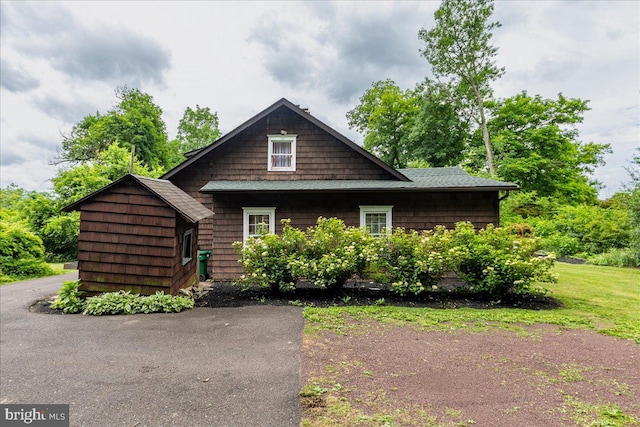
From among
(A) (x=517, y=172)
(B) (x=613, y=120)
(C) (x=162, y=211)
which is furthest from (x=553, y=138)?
(C) (x=162, y=211)

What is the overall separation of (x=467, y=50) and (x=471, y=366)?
24.1m

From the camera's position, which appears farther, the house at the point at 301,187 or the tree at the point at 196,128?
the tree at the point at 196,128

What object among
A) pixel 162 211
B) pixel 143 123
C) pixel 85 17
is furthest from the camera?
pixel 143 123

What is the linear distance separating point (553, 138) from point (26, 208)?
114 feet

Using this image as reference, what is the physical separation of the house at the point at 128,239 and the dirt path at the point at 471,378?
3986 mm

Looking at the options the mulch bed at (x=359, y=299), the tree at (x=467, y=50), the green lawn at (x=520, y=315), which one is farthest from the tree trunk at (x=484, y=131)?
the mulch bed at (x=359, y=299)

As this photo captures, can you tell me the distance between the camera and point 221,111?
3594 cm

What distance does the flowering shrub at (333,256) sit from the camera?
6.62 m

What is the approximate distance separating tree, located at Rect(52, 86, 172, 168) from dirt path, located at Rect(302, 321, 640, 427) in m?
26.8

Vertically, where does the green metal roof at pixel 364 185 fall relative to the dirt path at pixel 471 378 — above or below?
above

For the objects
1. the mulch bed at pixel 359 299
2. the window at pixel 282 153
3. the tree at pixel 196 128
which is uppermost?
the tree at pixel 196 128

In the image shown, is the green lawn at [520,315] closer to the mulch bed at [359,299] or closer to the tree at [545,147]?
the mulch bed at [359,299]

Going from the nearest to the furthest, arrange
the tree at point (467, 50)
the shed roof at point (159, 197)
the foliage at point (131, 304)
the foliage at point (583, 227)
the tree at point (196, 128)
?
the foliage at point (131, 304)
the shed roof at point (159, 197)
the foliage at point (583, 227)
the tree at point (467, 50)
the tree at point (196, 128)

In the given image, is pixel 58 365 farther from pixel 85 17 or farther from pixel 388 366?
pixel 85 17
